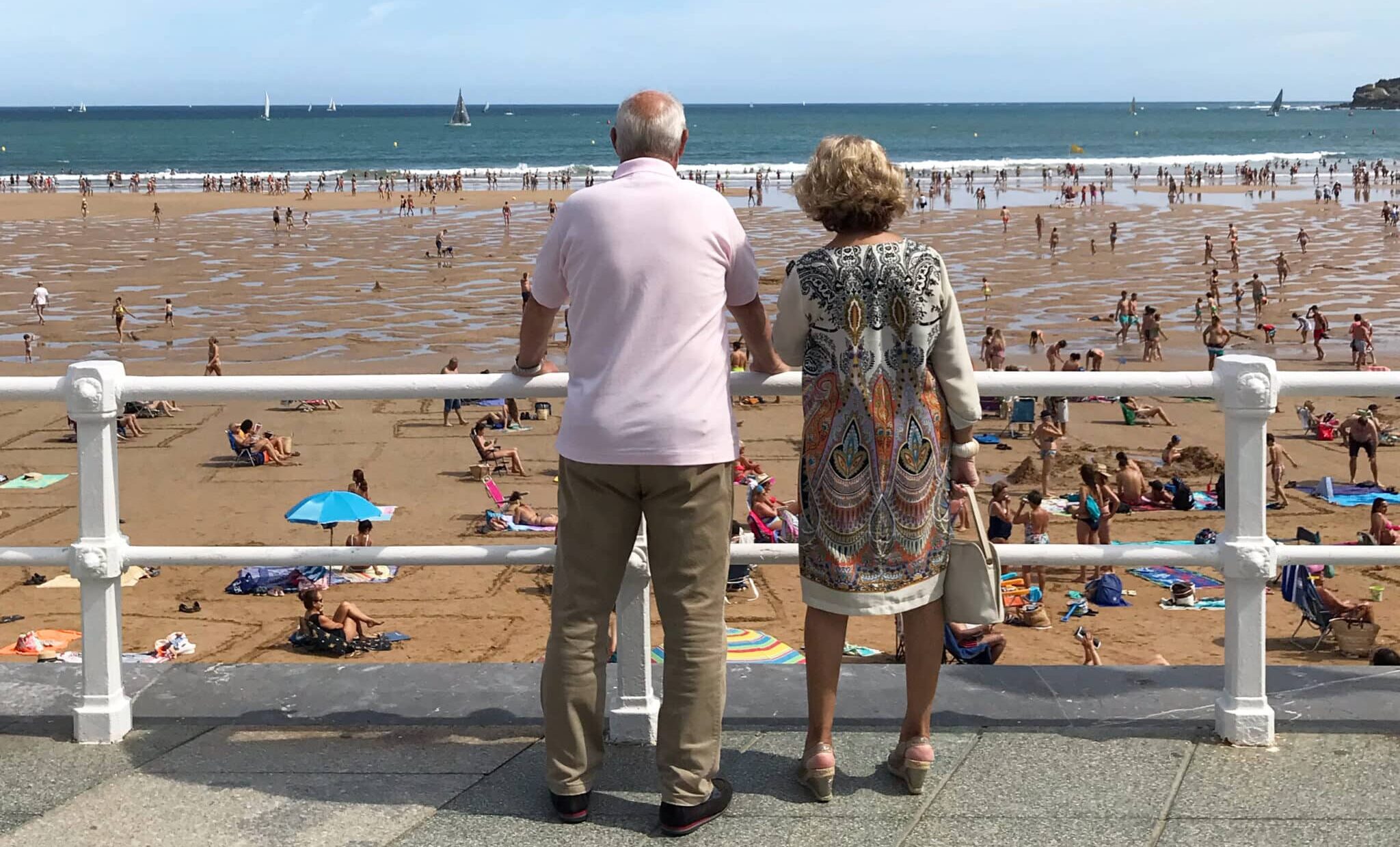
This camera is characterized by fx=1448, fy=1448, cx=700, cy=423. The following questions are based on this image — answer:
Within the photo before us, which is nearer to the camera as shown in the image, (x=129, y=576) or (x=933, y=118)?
→ (x=129, y=576)

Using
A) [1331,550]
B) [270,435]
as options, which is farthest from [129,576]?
[1331,550]

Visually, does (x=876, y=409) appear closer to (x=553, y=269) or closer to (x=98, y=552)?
(x=553, y=269)

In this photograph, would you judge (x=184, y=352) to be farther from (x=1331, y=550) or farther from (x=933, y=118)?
(x=933, y=118)

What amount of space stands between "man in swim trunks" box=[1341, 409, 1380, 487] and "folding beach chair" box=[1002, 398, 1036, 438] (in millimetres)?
3883

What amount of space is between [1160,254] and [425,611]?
3374cm

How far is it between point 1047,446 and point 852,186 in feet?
44.9

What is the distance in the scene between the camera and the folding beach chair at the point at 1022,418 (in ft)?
62.7

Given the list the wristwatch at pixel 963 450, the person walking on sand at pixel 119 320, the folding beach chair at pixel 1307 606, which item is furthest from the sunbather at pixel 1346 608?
the person walking on sand at pixel 119 320

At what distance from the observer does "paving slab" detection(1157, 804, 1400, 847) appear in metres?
3.27

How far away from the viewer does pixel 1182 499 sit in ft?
50.1

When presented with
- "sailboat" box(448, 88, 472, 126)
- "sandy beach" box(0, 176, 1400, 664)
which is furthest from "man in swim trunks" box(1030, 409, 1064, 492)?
"sailboat" box(448, 88, 472, 126)

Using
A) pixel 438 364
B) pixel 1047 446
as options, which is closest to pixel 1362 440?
pixel 1047 446

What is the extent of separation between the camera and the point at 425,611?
12055 millimetres

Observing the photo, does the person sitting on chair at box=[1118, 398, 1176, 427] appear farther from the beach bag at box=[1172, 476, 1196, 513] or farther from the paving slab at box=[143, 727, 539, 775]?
the paving slab at box=[143, 727, 539, 775]
